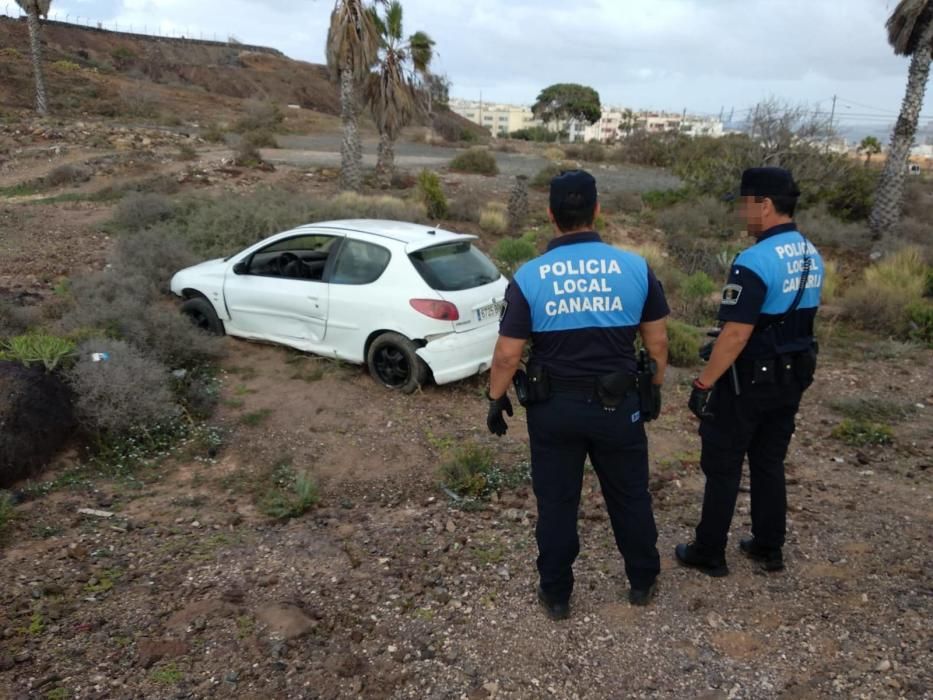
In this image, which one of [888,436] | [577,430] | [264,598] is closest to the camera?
[577,430]

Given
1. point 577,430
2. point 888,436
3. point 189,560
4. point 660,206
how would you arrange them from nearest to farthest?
point 577,430, point 189,560, point 888,436, point 660,206

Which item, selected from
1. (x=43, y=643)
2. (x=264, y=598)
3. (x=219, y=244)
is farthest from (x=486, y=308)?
(x=219, y=244)

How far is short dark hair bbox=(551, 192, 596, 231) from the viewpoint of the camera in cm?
279

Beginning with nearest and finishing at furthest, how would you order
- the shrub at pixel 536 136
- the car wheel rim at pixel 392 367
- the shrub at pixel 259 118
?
1. the car wheel rim at pixel 392 367
2. the shrub at pixel 259 118
3. the shrub at pixel 536 136

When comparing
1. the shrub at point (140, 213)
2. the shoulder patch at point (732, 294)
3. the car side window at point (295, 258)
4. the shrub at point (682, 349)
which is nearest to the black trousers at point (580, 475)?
the shoulder patch at point (732, 294)

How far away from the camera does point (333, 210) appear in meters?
12.1

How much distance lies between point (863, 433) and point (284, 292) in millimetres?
5072

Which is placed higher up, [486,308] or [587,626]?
[486,308]

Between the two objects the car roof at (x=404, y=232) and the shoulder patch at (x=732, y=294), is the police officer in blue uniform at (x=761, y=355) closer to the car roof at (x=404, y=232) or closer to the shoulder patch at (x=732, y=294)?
the shoulder patch at (x=732, y=294)

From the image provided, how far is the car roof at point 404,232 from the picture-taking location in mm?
6117

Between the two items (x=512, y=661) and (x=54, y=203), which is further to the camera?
(x=54, y=203)

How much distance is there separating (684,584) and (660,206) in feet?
53.1

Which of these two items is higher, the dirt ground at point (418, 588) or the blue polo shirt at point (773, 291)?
the blue polo shirt at point (773, 291)

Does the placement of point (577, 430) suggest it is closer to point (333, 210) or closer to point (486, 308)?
point (486, 308)
